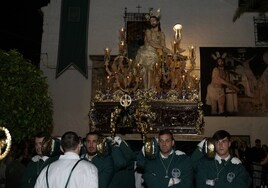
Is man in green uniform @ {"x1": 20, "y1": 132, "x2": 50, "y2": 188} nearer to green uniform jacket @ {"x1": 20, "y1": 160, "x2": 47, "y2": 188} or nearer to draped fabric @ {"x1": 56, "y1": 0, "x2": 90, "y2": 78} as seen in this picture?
green uniform jacket @ {"x1": 20, "y1": 160, "x2": 47, "y2": 188}

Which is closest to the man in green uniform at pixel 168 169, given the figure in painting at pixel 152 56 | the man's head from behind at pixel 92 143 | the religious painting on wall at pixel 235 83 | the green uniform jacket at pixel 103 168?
the green uniform jacket at pixel 103 168

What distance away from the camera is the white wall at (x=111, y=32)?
1275 cm

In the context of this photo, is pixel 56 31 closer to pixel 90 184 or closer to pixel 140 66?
pixel 140 66

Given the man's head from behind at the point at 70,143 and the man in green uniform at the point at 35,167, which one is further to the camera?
the man in green uniform at the point at 35,167

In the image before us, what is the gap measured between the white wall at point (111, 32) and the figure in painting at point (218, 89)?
1206mm

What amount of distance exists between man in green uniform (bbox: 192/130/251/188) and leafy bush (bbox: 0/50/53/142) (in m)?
2.55

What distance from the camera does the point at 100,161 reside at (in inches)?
184

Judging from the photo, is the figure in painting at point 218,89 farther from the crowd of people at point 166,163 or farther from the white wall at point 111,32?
the crowd of people at point 166,163

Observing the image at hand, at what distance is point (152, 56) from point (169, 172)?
21.3 feet

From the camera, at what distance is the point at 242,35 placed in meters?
13.0

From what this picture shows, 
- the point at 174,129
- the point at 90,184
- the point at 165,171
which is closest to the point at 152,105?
the point at 174,129

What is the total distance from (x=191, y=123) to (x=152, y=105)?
122 cm

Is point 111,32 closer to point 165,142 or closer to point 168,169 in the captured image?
point 165,142

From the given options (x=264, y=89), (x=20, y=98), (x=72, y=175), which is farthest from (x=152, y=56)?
(x=72, y=175)
